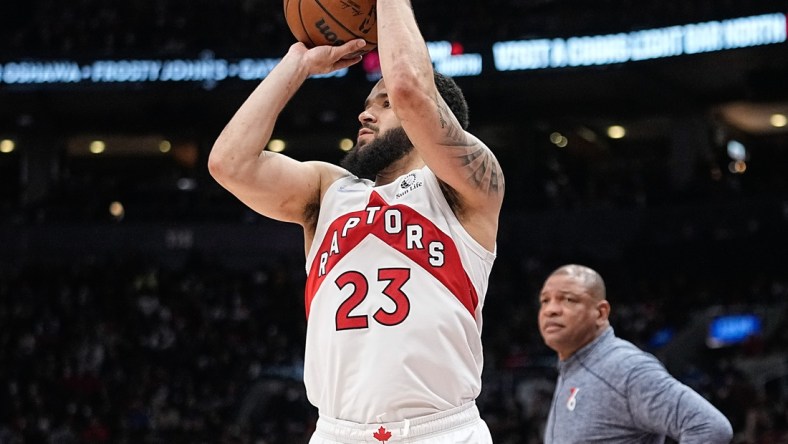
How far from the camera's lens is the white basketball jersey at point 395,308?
115 inches

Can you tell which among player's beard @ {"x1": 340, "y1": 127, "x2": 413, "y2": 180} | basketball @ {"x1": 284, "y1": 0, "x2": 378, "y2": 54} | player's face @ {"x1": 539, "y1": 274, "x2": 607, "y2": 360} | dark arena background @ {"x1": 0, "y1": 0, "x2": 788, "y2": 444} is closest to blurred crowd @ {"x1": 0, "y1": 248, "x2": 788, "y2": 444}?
dark arena background @ {"x1": 0, "y1": 0, "x2": 788, "y2": 444}

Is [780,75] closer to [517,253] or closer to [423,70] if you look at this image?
[517,253]

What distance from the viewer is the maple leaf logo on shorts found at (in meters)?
2.91

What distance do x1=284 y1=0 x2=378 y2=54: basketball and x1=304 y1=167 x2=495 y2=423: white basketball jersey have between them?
481 mm

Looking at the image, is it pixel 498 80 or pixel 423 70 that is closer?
pixel 423 70

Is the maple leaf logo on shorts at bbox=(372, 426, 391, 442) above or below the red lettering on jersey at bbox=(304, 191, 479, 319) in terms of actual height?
below

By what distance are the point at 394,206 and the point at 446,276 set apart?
0.25 metres

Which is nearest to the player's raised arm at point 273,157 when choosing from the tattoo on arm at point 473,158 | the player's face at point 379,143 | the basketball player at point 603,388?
the player's face at point 379,143

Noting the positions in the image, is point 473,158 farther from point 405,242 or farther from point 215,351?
point 215,351

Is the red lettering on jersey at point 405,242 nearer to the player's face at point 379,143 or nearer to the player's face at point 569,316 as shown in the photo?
the player's face at point 379,143

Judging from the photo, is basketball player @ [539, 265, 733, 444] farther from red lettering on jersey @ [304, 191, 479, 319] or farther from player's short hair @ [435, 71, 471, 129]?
player's short hair @ [435, 71, 471, 129]

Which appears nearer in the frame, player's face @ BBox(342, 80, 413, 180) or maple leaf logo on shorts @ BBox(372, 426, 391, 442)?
maple leaf logo on shorts @ BBox(372, 426, 391, 442)

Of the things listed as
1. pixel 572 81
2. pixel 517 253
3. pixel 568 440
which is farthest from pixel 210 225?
pixel 568 440

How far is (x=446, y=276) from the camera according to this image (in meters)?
2.99
